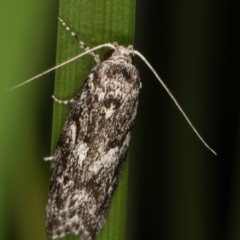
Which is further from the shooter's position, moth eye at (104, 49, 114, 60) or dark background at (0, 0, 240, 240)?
dark background at (0, 0, 240, 240)

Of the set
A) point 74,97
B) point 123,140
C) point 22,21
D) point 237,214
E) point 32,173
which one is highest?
point 22,21

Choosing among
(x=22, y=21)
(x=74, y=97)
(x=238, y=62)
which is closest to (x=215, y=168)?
(x=238, y=62)

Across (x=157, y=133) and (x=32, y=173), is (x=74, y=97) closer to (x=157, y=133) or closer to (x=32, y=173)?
(x=32, y=173)

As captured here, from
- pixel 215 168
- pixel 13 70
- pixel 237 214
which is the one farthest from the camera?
pixel 215 168

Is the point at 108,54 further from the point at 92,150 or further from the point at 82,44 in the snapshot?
the point at 92,150

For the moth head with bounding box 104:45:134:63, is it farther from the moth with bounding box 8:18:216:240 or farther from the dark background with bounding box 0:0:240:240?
the dark background with bounding box 0:0:240:240

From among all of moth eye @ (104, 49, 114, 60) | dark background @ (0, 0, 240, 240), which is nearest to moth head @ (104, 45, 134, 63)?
moth eye @ (104, 49, 114, 60)

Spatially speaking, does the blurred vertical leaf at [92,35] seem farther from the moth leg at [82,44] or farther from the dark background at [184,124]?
the dark background at [184,124]

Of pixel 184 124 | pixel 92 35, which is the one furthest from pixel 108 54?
pixel 184 124
